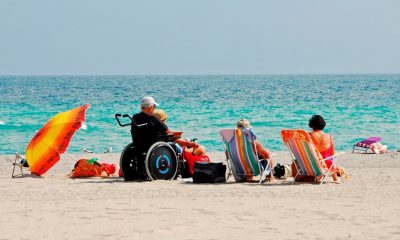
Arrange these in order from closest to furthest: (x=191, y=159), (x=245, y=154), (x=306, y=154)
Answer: (x=306, y=154) < (x=245, y=154) < (x=191, y=159)

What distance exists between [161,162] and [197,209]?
2671 mm

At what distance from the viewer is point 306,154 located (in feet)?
32.9

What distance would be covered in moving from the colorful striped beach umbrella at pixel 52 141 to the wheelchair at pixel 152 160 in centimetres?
94

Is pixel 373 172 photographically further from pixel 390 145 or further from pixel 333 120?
pixel 333 120

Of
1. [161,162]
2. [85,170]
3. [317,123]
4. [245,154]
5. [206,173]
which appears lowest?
[85,170]

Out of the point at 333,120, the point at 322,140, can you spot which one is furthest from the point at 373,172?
the point at 333,120

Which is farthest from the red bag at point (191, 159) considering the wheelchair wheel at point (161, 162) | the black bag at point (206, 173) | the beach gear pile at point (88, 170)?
the beach gear pile at point (88, 170)

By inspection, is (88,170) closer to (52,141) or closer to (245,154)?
(52,141)

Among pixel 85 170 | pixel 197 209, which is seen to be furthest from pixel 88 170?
pixel 197 209

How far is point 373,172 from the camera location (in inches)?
472

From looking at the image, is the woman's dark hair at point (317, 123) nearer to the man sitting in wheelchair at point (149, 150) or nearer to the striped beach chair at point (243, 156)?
the striped beach chair at point (243, 156)

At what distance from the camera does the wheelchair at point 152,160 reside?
33.6ft

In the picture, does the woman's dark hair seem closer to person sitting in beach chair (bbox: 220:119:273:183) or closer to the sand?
person sitting in beach chair (bbox: 220:119:273:183)

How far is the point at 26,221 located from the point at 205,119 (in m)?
24.5
